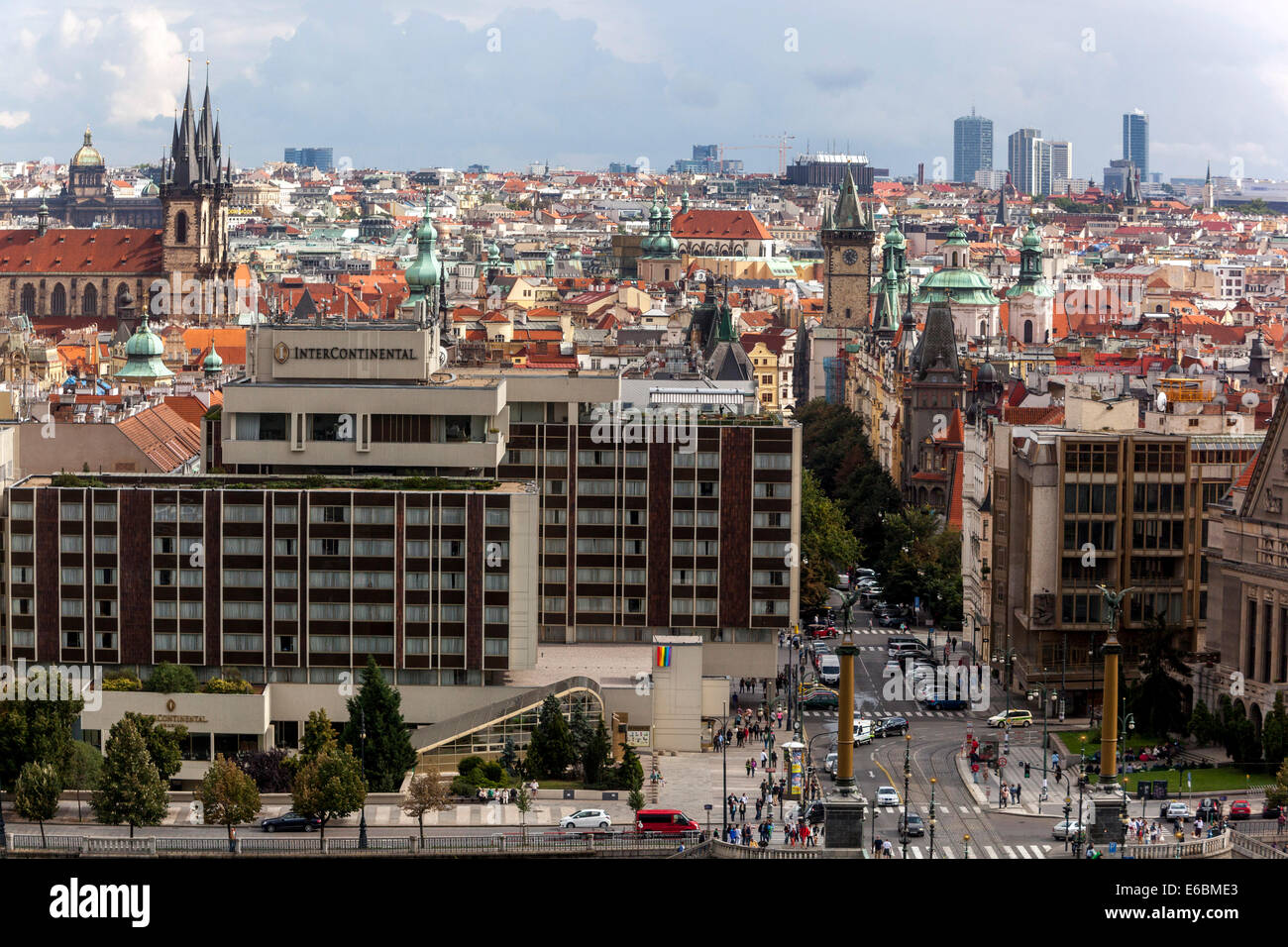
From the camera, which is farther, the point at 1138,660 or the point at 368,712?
the point at 1138,660

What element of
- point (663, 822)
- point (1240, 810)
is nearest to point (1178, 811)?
point (1240, 810)

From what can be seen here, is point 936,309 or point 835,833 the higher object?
point 936,309

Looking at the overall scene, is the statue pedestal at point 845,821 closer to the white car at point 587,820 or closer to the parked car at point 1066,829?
the parked car at point 1066,829

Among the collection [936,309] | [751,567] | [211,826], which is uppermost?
[936,309]

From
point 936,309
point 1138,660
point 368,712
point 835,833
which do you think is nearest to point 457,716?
point 368,712

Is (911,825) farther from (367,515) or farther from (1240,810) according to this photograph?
(367,515)

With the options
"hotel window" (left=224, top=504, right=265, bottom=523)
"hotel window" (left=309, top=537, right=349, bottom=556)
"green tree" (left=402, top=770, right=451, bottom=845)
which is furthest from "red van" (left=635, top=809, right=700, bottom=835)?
"hotel window" (left=224, top=504, right=265, bottom=523)
